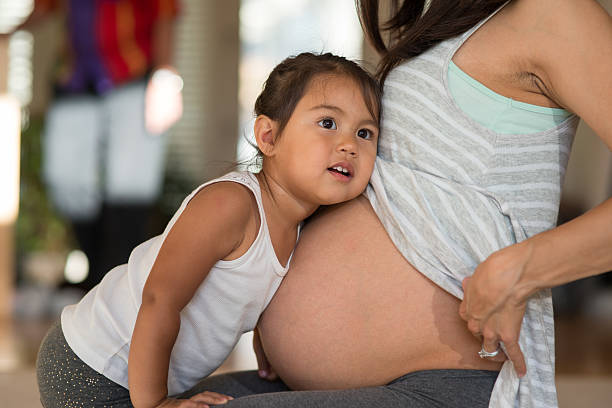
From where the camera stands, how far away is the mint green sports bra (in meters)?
1.04

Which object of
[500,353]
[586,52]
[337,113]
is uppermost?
[586,52]

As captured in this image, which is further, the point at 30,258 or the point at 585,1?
the point at 30,258

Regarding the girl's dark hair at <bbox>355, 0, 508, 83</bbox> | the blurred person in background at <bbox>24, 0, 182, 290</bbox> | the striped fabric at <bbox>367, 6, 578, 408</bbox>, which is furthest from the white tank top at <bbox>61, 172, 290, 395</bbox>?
the blurred person in background at <bbox>24, 0, 182, 290</bbox>

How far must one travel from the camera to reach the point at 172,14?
430 centimetres

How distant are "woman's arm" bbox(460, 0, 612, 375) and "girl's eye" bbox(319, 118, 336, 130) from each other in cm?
32

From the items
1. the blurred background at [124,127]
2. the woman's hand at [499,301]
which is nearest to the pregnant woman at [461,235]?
the woman's hand at [499,301]

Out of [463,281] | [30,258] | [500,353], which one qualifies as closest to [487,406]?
[500,353]

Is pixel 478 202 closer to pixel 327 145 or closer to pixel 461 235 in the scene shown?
pixel 461 235

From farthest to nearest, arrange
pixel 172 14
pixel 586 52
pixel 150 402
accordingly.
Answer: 1. pixel 172 14
2. pixel 150 402
3. pixel 586 52

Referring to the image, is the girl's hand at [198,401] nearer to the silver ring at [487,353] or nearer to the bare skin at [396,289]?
the bare skin at [396,289]

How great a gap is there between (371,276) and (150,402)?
0.38 metres

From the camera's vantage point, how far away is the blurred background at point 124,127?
4160 millimetres

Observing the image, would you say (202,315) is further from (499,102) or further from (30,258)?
(30,258)

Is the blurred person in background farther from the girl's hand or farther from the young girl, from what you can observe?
the girl's hand
